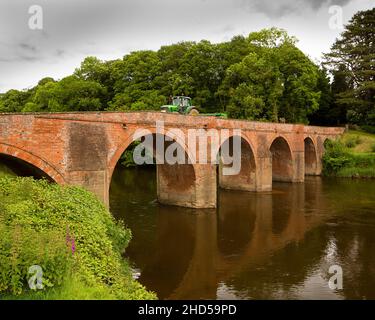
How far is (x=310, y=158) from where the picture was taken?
136 feet

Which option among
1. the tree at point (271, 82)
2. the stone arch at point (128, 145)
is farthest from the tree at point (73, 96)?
the stone arch at point (128, 145)

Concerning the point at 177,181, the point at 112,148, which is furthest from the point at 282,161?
the point at 112,148

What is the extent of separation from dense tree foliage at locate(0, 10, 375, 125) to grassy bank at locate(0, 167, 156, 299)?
29.9 metres

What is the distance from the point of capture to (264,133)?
29953mm

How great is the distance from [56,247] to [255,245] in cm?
1138

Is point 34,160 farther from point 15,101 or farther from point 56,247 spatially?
point 15,101

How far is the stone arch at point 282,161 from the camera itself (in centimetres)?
3506

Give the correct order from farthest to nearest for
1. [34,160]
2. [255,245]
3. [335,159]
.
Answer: [335,159] < [255,245] < [34,160]

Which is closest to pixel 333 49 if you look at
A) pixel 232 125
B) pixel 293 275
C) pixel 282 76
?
pixel 282 76

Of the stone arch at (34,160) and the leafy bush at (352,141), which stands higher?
the leafy bush at (352,141)

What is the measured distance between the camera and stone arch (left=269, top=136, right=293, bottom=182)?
35062 mm

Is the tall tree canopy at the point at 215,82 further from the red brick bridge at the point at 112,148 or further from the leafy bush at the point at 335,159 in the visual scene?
the red brick bridge at the point at 112,148

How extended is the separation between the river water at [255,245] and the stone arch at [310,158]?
38.9 feet

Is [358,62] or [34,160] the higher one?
[358,62]
